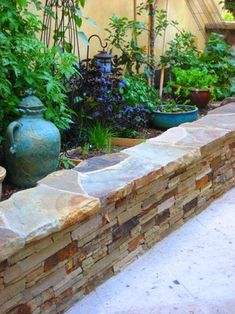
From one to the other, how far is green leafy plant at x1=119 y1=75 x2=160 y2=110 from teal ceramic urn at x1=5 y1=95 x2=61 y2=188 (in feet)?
3.31

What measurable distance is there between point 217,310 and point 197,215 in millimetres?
947

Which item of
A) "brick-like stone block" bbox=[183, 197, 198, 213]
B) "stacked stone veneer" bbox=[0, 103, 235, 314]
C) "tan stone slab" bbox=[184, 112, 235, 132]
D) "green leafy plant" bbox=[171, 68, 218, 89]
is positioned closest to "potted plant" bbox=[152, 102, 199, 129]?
"tan stone slab" bbox=[184, 112, 235, 132]

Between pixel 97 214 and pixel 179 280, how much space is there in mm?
504

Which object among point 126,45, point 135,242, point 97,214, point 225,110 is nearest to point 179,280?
point 135,242

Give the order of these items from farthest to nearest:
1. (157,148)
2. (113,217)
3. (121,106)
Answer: (121,106) < (157,148) < (113,217)

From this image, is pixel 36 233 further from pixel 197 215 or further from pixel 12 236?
pixel 197 215

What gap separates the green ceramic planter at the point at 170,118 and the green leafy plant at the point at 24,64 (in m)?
1.16

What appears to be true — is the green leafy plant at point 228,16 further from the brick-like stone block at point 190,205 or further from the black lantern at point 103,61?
the brick-like stone block at point 190,205

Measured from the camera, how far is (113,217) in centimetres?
219

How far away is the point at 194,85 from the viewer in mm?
4668

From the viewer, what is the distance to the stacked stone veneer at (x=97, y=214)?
70.5 inches

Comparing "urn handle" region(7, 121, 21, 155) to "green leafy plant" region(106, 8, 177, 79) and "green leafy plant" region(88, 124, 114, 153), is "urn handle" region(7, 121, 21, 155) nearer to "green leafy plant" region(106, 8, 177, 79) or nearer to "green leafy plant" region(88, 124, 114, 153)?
"green leafy plant" region(88, 124, 114, 153)

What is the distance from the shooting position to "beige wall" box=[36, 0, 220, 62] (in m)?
4.18

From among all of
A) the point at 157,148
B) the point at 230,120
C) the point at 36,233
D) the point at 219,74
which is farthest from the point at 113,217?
the point at 219,74
